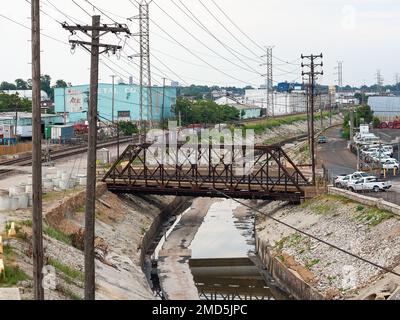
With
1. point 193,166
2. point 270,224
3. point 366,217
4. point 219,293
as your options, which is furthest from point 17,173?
point 366,217

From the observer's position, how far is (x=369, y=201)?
130 ft

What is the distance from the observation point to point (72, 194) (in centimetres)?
4697

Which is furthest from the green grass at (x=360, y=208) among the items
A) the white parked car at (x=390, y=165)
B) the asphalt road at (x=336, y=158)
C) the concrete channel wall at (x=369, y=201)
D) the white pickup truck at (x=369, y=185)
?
the white parked car at (x=390, y=165)

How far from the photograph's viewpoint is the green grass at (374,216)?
116ft

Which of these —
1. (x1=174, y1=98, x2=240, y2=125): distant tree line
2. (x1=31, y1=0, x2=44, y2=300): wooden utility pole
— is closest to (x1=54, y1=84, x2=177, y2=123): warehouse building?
(x1=174, y1=98, x2=240, y2=125): distant tree line

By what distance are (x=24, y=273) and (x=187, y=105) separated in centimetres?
11109

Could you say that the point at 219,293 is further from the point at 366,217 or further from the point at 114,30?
the point at 114,30

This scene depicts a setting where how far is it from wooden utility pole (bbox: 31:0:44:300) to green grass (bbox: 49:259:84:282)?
919 cm

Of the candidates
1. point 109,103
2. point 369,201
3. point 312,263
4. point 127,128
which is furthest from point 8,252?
point 109,103

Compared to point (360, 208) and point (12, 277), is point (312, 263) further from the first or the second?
point (12, 277)

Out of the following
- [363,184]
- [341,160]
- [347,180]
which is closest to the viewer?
[363,184]

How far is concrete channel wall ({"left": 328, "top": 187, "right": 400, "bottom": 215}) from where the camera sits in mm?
35562

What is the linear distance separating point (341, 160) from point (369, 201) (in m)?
37.7
